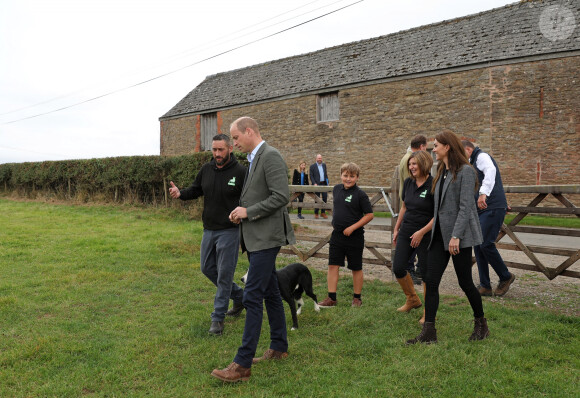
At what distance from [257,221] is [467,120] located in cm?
1520

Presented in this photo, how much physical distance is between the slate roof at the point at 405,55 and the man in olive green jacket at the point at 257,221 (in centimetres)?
1530

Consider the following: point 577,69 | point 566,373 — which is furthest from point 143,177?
point 577,69

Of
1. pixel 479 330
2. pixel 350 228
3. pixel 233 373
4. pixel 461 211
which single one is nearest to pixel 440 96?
pixel 350 228

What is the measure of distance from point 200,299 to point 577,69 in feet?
50.6

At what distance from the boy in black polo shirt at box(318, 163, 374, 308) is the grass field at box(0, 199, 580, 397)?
281 millimetres

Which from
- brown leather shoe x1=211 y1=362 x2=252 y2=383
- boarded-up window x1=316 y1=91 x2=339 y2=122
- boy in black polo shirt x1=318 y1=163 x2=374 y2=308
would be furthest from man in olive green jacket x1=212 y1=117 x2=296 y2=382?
boarded-up window x1=316 y1=91 x2=339 y2=122

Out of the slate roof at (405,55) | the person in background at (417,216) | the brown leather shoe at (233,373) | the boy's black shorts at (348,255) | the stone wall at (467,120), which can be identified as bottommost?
the brown leather shoe at (233,373)

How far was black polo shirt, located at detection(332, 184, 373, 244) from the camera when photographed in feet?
17.8

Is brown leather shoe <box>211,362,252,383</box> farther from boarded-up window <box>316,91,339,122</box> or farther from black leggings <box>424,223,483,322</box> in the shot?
boarded-up window <box>316,91,339,122</box>

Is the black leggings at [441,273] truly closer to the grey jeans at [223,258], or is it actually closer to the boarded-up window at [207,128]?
the grey jeans at [223,258]

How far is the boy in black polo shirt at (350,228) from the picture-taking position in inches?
212

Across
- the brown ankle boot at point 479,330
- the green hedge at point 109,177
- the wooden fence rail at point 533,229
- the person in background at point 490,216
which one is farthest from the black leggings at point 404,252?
the green hedge at point 109,177

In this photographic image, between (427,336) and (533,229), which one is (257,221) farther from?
(533,229)

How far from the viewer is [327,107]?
20719 millimetres
